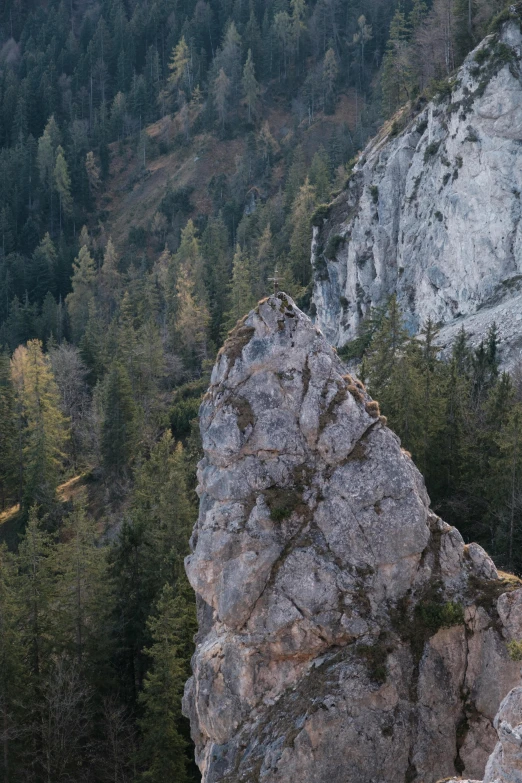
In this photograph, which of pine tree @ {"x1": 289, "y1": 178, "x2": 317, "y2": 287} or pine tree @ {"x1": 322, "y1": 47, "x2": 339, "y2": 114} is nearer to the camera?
pine tree @ {"x1": 289, "y1": 178, "x2": 317, "y2": 287}

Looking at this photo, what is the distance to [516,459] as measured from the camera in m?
31.3

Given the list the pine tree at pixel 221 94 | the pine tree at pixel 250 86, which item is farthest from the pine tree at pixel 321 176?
the pine tree at pixel 221 94

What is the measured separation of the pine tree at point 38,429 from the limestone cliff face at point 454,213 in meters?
21.8

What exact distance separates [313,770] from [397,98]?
68.7 meters

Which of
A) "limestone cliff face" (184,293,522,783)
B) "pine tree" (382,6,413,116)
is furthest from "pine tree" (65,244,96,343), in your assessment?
"limestone cliff face" (184,293,522,783)

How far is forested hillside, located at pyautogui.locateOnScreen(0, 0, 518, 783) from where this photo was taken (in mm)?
30812

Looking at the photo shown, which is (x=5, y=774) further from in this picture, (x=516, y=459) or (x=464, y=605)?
(x=516, y=459)

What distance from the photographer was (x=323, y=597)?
63.5 feet

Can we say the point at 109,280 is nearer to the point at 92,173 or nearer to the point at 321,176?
the point at 321,176

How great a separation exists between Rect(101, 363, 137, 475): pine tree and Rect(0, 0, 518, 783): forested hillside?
0.15 metres

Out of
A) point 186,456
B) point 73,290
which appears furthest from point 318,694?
point 73,290

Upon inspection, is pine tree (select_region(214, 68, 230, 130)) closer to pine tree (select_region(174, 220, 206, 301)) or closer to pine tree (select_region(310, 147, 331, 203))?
pine tree (select_region(310, 147, 331, 203))

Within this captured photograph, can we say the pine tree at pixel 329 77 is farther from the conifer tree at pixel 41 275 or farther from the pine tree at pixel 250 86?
the conifer tree at pixel 41 275

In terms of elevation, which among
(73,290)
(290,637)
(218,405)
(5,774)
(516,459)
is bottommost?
(73,290)
